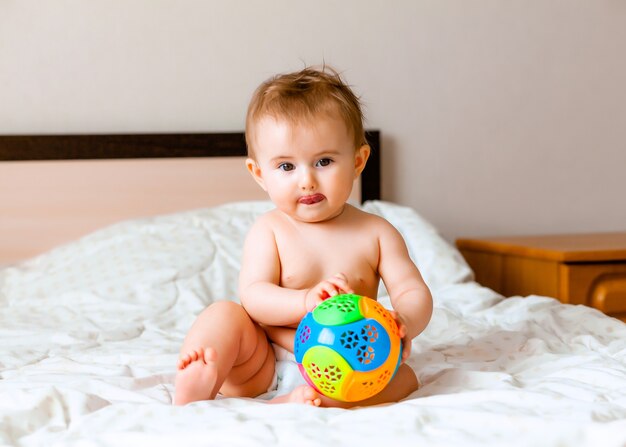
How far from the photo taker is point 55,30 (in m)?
2.22

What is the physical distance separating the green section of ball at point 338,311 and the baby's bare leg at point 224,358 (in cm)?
15

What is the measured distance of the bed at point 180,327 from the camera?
751mm

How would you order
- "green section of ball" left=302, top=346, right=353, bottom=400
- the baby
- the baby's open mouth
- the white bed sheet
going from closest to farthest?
the white bed sheet, "green section of ball" left=302, top=346, right=353, bottom=400, the baby, the baby's open mouth

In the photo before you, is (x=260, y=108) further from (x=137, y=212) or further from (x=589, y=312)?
(x=137, y=212)

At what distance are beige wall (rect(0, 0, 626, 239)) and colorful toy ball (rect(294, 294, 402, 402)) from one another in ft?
4.93

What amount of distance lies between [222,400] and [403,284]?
34 cm

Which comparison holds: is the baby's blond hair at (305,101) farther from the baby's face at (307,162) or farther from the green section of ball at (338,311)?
the green section of ball at (338,311)

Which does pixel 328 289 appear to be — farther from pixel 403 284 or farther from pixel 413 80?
pixel 413 80

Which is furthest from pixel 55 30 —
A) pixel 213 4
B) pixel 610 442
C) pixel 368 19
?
pixel 610 442

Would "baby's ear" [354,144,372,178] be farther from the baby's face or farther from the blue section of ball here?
the blue section of ball

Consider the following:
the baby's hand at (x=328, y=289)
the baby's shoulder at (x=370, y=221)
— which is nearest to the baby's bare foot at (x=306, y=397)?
the baby's hand at (x=328, y=289)

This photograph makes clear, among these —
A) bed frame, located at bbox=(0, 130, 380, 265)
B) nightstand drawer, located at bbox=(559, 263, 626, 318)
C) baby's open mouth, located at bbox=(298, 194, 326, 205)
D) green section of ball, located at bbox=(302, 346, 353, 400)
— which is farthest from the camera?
bed frame, located at bbox=(0, 130, 380, 265)

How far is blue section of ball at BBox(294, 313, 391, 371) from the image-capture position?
87 cm

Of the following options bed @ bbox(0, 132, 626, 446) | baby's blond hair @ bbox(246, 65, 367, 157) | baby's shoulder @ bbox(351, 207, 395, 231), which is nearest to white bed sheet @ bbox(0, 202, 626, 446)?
bed @ bbox(0, 132, 626, 446)
